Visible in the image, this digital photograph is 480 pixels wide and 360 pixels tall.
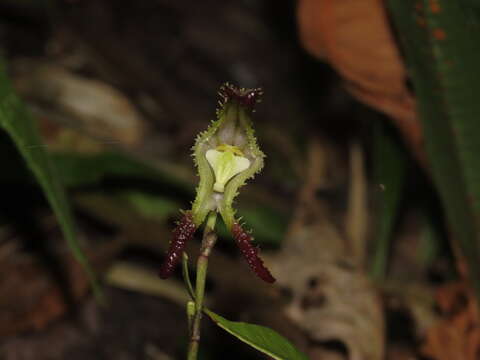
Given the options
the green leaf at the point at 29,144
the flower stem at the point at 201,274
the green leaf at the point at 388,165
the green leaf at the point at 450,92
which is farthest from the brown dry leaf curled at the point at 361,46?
the flower stem at the point at 201,274

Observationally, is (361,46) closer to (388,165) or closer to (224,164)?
(388,165)

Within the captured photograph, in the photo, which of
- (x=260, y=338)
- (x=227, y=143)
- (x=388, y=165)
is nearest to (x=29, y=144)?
(x=227, y=143)

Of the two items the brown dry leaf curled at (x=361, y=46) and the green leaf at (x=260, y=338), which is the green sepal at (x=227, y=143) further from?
the brown dry leaf curled at (x=361, y=46)

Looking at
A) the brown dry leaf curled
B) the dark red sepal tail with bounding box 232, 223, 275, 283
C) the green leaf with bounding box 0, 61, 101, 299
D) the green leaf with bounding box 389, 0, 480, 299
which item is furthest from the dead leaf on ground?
the dark red sepal tail with bounding box 232, 223, 275, 283

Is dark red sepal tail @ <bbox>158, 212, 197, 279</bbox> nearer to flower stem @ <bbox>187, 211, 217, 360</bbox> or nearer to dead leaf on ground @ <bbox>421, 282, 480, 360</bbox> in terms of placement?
flower stem @ <bbox>187, 211, 217, 360</bbox>

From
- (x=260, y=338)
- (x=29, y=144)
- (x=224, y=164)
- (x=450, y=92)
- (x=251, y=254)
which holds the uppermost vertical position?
Answer: (x=450, y=92)

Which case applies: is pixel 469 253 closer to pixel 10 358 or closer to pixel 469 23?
pixel 469 23

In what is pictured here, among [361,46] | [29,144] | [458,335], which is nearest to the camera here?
[29,144]

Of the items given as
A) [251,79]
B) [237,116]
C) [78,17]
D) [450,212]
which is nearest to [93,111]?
[78,17]
